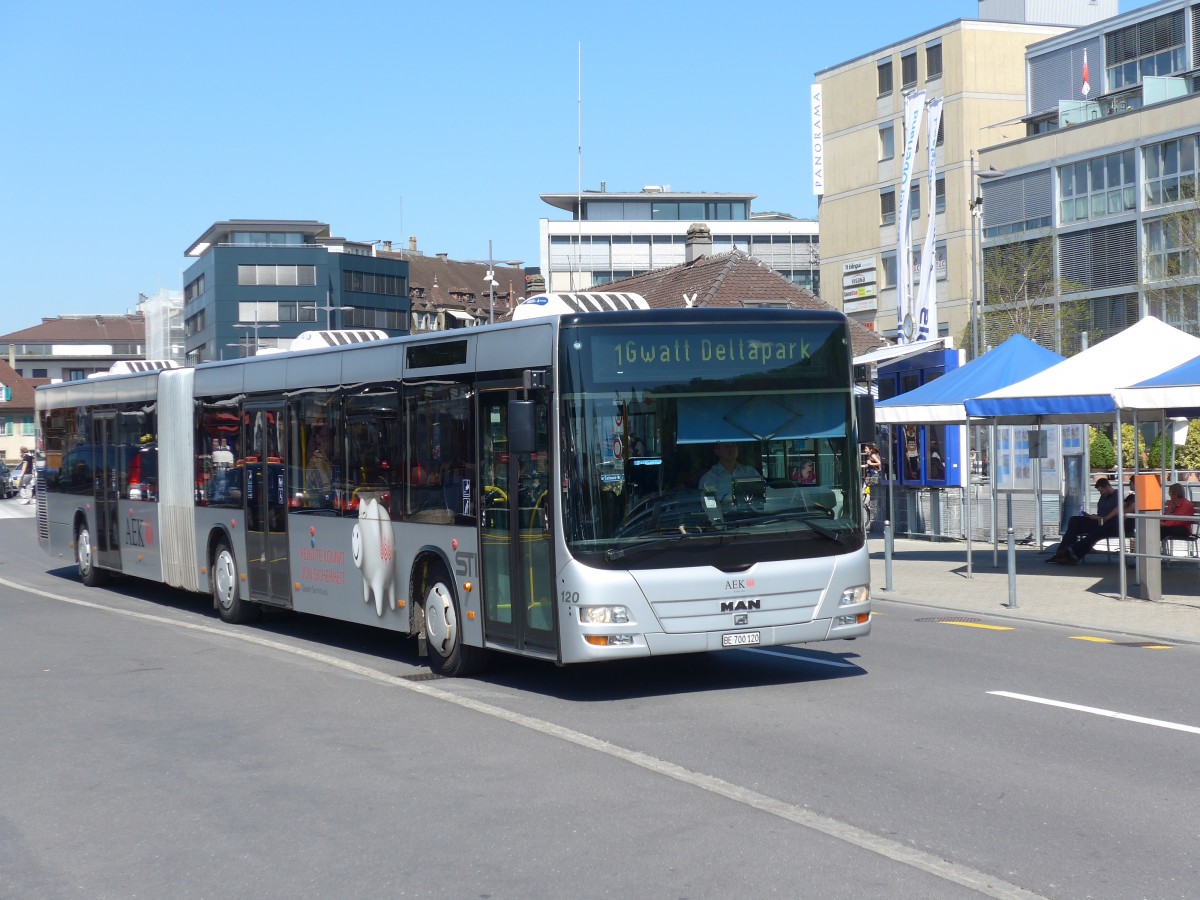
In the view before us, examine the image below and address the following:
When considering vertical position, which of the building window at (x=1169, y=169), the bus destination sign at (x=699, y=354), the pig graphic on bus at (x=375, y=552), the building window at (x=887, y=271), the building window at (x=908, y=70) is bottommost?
the pig graphic on bus at (x=375, y=552)

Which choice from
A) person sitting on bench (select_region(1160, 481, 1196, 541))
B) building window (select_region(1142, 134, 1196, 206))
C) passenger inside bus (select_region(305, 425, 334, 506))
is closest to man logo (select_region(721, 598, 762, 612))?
passenger inside bus (select_region(305, 425, 334, 506))

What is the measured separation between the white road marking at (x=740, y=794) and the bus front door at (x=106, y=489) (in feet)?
25.4

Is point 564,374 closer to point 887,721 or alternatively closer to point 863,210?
point 887,721

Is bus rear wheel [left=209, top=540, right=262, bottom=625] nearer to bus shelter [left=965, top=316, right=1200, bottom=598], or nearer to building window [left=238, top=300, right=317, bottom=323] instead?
bus shelter [left=965, top=316, right=1200, bottom=598]

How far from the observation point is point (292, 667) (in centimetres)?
1288

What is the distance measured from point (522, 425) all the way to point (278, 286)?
116457 millimetres

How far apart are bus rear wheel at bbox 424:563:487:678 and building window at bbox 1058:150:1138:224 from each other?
55902 millimetres

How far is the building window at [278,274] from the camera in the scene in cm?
12256

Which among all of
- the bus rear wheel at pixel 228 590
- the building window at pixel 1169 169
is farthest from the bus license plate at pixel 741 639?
the building window at pixel 1169 169

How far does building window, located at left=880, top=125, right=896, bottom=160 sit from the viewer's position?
76.2 m

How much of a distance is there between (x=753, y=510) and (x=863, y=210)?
70.3 metres

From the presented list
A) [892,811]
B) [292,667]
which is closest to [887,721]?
[892,811]

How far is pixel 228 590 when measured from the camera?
661 inches

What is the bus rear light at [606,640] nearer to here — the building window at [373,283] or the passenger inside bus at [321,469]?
the passenger inside bus at [321,469]
